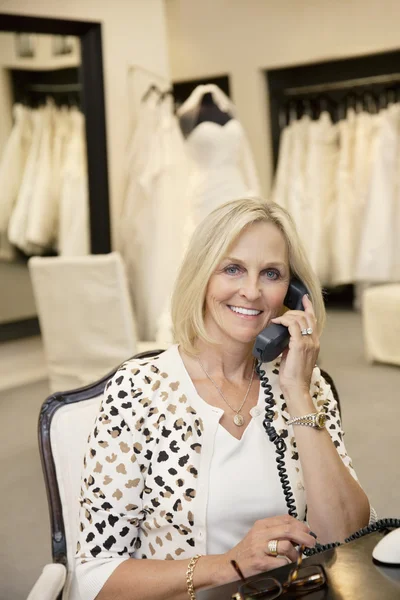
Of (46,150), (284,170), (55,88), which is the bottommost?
(284,170)

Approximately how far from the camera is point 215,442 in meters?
1.61

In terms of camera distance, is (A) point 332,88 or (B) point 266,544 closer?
(B) point 266,544

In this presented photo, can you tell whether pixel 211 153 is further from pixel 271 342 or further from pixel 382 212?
pixel 271 342

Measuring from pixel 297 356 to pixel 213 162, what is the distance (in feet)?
14.6

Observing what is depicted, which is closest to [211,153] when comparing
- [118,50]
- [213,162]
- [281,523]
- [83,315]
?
[213,162]

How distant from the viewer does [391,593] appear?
1.08 metres

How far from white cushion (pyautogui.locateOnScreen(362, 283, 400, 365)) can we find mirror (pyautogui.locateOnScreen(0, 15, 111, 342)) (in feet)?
6.54

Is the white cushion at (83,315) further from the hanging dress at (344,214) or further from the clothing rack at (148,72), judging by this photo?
the hanging dress at (344,214)

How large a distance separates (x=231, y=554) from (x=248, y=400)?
35 cm

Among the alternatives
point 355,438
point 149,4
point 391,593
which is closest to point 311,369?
point 391,593

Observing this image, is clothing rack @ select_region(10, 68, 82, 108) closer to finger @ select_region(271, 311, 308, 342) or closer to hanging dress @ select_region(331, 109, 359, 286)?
hanging dress @ select_region(331, 109, 359, 286)

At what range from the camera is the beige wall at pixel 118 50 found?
615 centimetres

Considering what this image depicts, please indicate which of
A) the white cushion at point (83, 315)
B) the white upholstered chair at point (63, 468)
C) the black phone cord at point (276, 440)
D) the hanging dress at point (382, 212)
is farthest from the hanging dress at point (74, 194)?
the black phone cord at point (276, 440)

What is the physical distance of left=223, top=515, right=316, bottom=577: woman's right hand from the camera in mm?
1378
